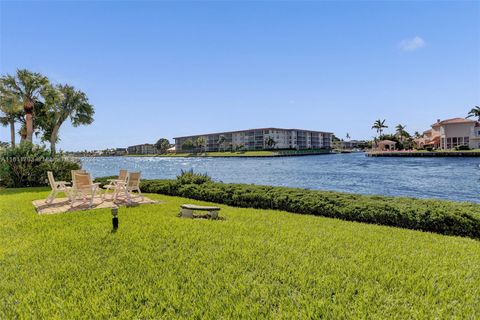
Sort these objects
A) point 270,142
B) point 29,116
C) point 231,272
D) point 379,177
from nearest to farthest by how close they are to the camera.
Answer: point 231,272, point 29,116, point 379,177, point 270,142

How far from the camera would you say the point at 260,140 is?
410 ft

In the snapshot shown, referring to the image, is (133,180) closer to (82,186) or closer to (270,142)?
(82,186)

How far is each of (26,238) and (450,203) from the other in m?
10.00

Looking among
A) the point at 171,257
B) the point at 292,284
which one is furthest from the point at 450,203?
the point at 171,257

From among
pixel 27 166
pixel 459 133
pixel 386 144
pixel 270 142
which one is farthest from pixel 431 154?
pixel 27 166

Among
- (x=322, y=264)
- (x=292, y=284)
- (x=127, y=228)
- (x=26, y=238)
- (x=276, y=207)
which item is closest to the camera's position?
(x=292, y=284)

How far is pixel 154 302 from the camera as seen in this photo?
3330 millimetres

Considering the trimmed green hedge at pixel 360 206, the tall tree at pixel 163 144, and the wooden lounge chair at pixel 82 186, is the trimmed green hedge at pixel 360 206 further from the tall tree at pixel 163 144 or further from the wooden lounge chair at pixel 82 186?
the tall tree at pixel 163 144

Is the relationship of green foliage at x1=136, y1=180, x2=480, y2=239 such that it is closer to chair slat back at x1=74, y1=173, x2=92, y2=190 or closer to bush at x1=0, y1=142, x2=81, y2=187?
chair slat back at x1=74, y1=173, x2=92, y2=190

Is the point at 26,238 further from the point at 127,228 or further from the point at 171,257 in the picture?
the point at 171,257

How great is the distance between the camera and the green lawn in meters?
3.21

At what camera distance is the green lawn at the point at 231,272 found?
3.21m

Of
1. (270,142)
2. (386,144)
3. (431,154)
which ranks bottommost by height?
(431,154)

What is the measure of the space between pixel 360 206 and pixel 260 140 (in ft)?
386
